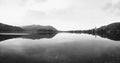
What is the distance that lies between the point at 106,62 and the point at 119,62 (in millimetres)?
1995

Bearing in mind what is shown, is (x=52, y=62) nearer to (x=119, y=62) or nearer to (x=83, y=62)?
(x=83, y=62)

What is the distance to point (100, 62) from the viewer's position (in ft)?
60.2

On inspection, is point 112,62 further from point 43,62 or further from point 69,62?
point 43,62

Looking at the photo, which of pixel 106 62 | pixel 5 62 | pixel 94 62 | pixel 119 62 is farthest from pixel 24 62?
pixel 119 62

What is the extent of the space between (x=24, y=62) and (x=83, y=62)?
1014 centimetres

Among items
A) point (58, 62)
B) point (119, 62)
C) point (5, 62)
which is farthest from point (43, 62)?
point (119, 62)

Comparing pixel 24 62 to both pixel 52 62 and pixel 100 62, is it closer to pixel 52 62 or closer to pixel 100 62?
pixel 52 62

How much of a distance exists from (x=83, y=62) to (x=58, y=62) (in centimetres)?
432

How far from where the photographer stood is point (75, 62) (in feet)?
61.1

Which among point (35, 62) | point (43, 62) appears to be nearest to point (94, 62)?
point (43, 62)

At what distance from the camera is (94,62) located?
724 inches

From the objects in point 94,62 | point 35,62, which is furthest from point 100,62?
point 35,62

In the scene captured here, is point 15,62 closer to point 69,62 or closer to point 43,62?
point 43,62

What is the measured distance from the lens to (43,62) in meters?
18.6
